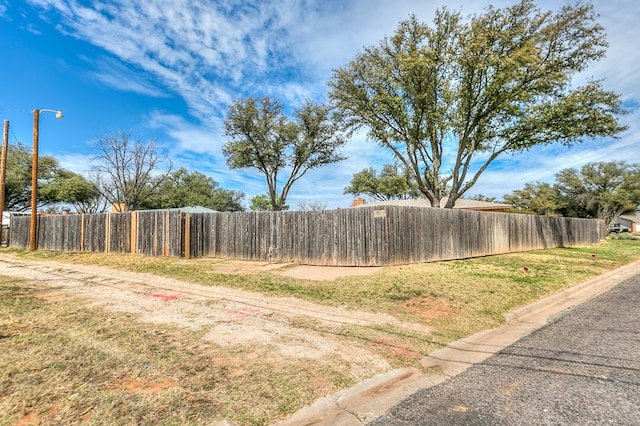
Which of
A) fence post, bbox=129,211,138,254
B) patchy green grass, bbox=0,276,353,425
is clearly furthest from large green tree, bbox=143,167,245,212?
patchy green grass, bbox=0,276,353,425

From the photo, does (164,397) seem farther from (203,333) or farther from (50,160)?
(50,160)

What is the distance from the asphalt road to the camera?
2488mm

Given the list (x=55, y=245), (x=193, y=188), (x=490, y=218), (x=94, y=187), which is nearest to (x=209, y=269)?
(x=55, y=245)

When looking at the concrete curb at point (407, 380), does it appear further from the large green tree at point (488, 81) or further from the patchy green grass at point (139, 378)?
the large green tree at point (488, 81)

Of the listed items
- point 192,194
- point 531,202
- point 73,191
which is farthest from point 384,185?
point 73,191

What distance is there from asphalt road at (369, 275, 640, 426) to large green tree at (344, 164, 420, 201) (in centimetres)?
4211

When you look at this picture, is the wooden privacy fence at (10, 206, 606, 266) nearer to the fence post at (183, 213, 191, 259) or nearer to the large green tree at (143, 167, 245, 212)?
the fence post at (183, 213, 191, 259)

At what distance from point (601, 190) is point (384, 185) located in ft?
99.9

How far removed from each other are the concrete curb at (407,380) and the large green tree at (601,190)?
50.0 m

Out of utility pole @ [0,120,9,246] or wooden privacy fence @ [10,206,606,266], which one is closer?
wooden privacy fence @ [10,206,606,266]

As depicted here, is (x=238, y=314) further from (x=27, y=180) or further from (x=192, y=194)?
(x=192, y=194)

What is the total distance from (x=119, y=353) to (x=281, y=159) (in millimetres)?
24971

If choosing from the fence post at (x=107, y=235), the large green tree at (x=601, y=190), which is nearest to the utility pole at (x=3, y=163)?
the fence post at (x=107, y=235)

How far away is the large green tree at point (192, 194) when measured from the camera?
43.7m
